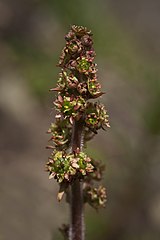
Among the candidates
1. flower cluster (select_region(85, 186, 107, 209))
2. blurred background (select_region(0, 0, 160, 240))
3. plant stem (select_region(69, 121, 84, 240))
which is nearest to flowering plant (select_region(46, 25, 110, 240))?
plant stem (select_region(69, 121, 84, 240))

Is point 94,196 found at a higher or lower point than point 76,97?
lower

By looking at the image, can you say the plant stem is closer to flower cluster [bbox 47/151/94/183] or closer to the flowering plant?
the flowering plant

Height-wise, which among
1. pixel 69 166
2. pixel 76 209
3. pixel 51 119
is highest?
pixel 51 119

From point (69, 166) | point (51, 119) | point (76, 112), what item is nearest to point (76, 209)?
point (69, 166)

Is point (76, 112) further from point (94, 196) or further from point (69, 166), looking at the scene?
point (94, 196)

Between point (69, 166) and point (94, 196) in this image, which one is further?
point (94, 196)
